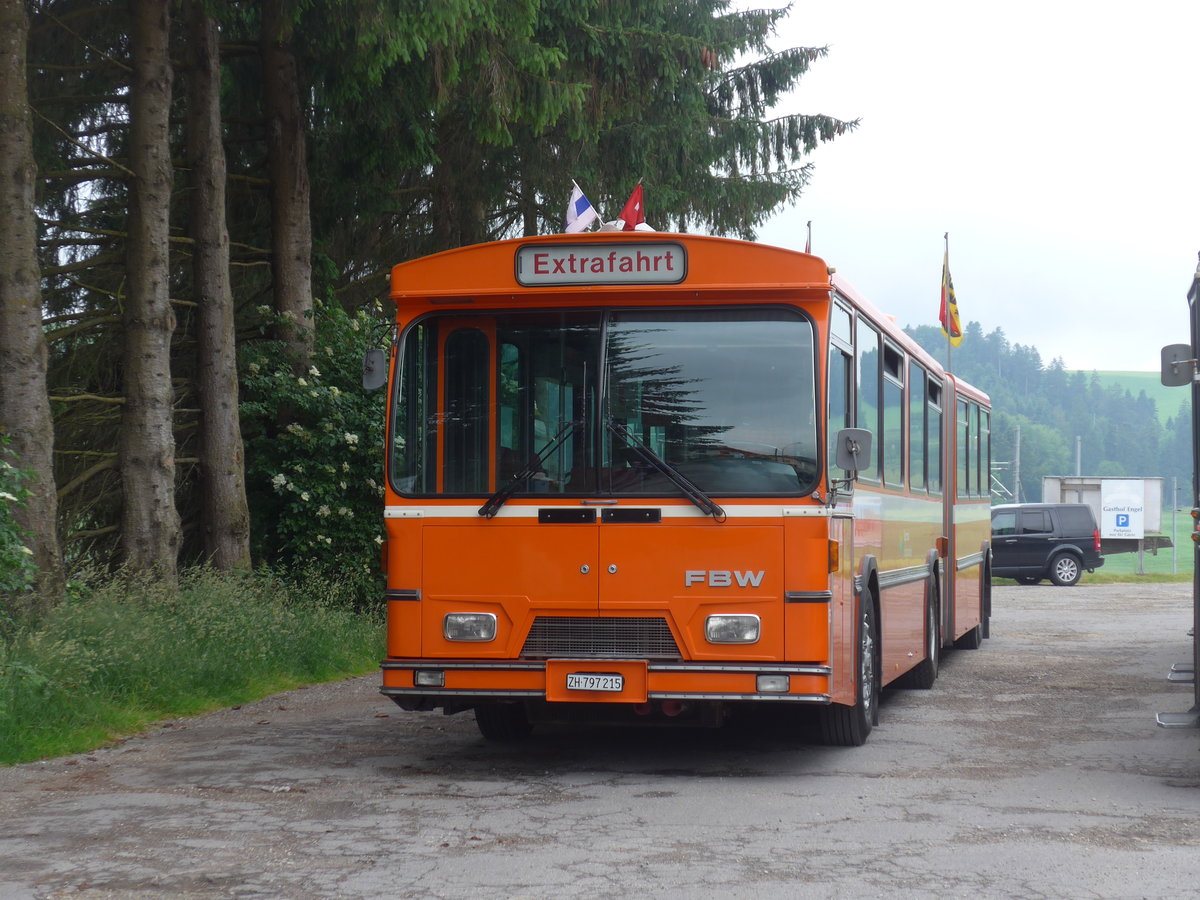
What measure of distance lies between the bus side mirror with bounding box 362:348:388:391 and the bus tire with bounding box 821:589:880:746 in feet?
10.8

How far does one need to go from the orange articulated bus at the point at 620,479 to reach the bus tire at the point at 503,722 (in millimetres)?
964

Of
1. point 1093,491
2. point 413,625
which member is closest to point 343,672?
point 413,625

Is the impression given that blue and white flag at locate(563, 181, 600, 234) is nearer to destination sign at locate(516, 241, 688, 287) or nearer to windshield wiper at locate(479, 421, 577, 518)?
destination sign at locate(516, 241, 688, 287)

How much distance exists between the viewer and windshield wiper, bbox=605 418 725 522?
8.89m

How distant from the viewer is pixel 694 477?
29.6 ft

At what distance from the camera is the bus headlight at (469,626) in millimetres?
9102

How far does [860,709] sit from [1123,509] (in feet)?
123

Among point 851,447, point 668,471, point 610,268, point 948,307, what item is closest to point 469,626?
point 668,471

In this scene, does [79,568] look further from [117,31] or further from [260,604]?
[117,31]

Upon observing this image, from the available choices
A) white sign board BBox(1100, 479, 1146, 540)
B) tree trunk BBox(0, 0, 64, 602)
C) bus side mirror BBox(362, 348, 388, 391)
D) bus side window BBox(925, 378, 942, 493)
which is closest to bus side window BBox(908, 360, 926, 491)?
bus side window BBox(925, 378, 942, 493)

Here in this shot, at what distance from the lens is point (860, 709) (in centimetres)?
1015

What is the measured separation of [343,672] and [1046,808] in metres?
8.28

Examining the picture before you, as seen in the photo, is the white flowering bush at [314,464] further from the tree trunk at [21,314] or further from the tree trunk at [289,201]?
the tree trunk at [21,314]

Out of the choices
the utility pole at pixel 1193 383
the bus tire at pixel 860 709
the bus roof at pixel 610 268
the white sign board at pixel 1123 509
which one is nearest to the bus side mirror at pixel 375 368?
the bus roof at pixel 610 268
